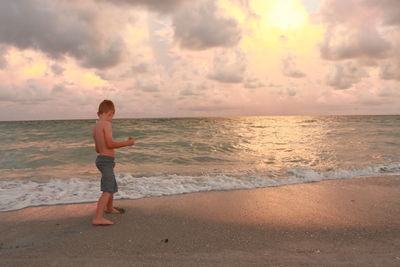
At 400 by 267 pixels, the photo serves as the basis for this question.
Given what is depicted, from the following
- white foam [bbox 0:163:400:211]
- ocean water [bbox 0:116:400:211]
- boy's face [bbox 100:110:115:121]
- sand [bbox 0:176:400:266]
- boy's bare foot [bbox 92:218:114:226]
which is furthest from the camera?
ocean water [bbox 0:116:400:211]

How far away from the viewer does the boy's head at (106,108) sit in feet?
14.3

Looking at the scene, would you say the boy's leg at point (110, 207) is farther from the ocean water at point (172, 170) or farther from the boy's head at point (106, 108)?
the boy's head at point (106, 108)

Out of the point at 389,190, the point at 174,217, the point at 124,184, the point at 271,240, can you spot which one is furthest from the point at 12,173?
the point at 389,190

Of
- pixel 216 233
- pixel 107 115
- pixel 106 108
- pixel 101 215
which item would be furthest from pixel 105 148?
pixel 216 233

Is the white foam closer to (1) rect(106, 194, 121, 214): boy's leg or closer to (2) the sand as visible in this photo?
(2) the sand

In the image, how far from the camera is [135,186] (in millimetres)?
6984

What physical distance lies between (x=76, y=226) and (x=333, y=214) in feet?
13.4

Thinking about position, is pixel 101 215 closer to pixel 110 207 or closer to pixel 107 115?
pixel 110 207

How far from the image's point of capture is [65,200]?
18.7ft

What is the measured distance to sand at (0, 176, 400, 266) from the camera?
314cm

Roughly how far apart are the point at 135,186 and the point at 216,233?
3581 mm

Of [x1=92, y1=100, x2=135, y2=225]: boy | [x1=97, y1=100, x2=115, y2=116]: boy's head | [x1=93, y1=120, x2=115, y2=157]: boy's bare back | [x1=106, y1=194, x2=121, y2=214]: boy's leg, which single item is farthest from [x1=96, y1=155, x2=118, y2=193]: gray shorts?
[x1=97, y1=100, x2=115, y2=116]: boy's head

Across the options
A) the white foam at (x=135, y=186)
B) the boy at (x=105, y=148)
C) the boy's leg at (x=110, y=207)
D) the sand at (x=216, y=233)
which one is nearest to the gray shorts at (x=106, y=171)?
the boy at (x=105, y=148)

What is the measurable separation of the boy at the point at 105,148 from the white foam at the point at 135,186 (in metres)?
1.55
